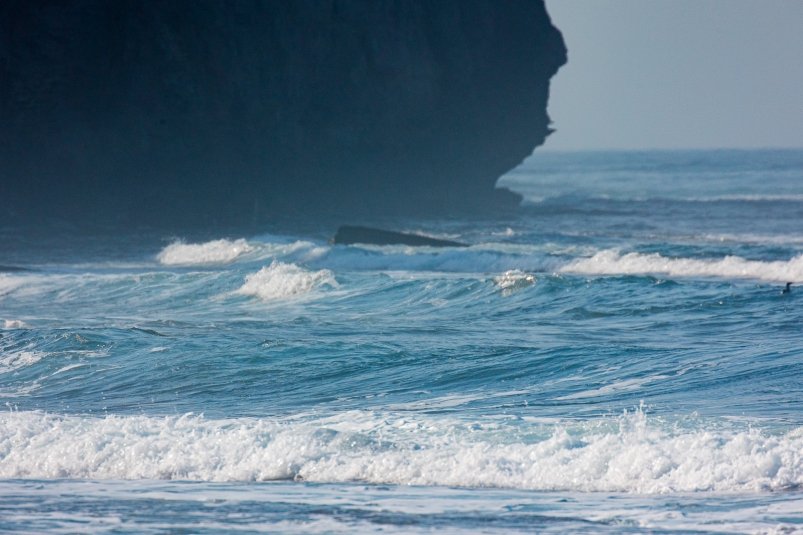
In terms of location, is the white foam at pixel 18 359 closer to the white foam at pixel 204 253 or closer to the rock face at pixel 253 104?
the white foam at pixel 204 253

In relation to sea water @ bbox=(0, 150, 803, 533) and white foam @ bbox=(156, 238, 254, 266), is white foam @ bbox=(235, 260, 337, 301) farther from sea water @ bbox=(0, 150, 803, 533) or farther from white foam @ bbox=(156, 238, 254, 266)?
white foam @ bbox=(156, 238, 254, 266)

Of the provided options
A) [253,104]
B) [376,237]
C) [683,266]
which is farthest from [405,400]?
[253,104]

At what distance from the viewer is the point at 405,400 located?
555 inches

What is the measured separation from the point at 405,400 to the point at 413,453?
9.78 feet

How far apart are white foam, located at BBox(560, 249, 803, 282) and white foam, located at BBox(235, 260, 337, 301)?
757cm

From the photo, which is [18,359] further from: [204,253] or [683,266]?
[204,253]

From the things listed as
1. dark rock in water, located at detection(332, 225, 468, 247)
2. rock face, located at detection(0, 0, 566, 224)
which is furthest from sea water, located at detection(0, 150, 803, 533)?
rock face, located at detection(0, 0, 566, 224)

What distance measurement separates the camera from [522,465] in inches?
420

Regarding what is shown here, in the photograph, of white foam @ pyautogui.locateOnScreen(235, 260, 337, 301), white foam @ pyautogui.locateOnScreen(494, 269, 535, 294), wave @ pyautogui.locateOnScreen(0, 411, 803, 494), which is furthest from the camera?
white foam @ pyautogui.locateOnScreen(235, 260, 337, 301)

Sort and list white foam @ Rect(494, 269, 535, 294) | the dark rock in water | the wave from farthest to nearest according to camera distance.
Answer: the dark rock in water < white foam @ Rect(494, 269, 535, 294) < the wave

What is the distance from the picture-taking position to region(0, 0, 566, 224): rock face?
4566 centimetres

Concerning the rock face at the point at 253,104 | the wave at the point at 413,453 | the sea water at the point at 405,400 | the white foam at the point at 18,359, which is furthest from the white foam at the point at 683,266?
the rock face at the point at 253,104

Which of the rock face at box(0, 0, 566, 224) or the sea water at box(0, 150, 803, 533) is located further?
the rock face at box(0, 0, 566, 224)

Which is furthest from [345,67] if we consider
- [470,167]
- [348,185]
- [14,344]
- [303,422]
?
[303,422]
